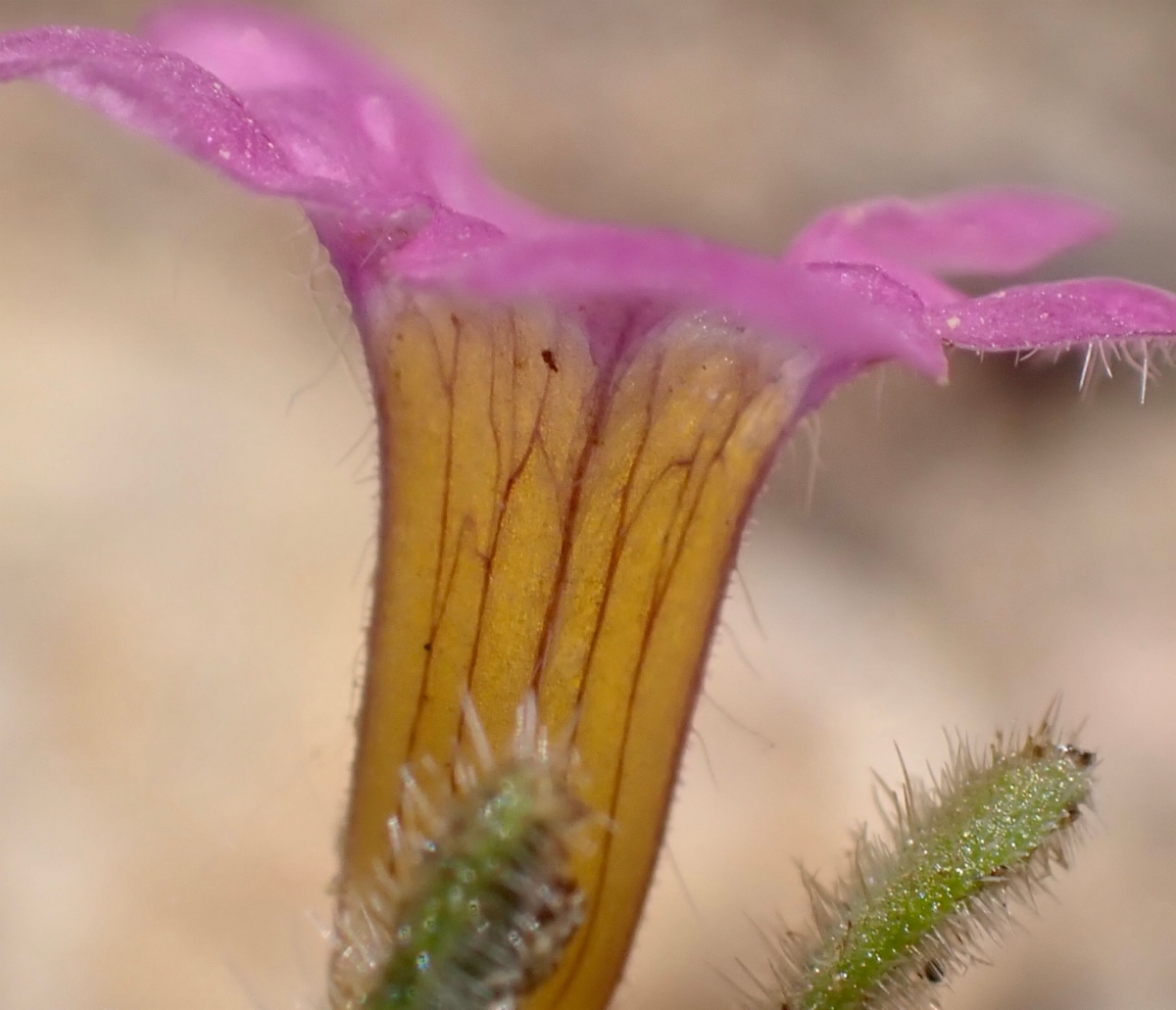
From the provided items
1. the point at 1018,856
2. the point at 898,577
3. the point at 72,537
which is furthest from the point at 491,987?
the point at 898,577

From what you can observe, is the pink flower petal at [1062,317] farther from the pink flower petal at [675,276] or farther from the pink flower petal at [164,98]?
the pink flower petal at [164,98]

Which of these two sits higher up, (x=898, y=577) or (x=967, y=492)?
(x=967, y=492)

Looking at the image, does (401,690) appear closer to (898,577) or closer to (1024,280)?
(898,577)

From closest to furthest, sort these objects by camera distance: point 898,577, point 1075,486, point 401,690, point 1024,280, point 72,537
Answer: point 401,690, point 72,537, point 898,577, point 1075,486, point 1024,280

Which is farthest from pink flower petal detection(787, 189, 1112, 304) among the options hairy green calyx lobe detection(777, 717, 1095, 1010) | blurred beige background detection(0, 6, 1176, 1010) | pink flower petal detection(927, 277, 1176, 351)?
hairy green calyx lobe detection(777, 717, 1095, 1010)

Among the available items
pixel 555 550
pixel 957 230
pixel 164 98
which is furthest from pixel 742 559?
pixel 164 98

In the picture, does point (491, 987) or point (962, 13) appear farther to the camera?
point (962, 13)

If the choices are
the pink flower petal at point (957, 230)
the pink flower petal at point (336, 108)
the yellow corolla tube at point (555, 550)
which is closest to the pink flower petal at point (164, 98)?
the pink flower petal at point (336, 108)
